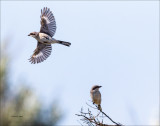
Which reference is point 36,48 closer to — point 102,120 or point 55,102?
point 102,120

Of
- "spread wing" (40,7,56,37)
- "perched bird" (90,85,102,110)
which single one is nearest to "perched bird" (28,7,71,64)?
"spread wing" (40,7,56,37)

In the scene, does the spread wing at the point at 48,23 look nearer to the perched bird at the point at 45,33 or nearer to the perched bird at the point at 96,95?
the perched bird at the point at 45,33

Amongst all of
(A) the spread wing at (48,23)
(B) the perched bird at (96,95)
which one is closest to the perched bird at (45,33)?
(A) the spread wing at (48,23)

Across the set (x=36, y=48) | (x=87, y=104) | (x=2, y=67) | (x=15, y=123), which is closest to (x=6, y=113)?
(x=15, y=123)

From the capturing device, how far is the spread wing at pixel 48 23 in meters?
6.16

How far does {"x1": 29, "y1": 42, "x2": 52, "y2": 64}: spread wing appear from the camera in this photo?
6141 mm

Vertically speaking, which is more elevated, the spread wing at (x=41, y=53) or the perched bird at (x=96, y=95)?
the spread wing at (x=41, y=53)

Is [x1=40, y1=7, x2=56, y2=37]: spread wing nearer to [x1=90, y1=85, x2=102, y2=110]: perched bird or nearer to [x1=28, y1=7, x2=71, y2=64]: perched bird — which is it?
[x1=28, y1=7, x2=71, y2=64]: perched bird

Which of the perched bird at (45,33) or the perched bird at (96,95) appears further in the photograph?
the perched bird at (45,33)

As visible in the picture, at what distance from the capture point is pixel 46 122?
16.7 metres

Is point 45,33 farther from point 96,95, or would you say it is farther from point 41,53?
point 96,95

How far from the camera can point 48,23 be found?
6.19 metres

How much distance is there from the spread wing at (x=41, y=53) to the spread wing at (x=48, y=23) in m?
0.20

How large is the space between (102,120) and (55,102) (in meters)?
12.7
